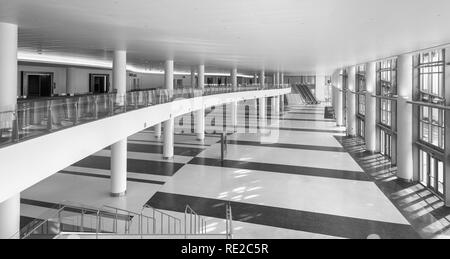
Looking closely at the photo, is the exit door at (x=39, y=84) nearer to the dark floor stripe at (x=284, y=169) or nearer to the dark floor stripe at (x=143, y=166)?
the dark floor stripe at (x=143, y=166)

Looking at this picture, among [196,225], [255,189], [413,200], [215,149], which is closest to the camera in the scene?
[196,225]

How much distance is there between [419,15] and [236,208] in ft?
21.9

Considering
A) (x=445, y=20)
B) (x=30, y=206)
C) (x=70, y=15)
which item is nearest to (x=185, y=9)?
(x=70, y=15)

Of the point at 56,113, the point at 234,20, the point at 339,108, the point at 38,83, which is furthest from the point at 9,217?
the point at 339,108

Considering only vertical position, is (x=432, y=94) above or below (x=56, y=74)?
below

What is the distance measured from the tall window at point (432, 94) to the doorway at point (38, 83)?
74.7ft

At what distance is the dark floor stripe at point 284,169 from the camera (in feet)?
43.2

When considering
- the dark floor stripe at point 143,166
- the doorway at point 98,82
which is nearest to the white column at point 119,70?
the dark floor stripe at point 143,166

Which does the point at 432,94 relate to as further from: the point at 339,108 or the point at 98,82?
the point at 98,82

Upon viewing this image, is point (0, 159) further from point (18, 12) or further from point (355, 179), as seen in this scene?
point (355, 179)

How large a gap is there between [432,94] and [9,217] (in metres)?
12.7

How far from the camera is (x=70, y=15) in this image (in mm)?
6027

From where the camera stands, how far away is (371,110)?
697 inches


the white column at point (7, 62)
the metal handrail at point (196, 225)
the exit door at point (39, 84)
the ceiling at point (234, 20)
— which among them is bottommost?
the metal handrail at point (196, 225)
